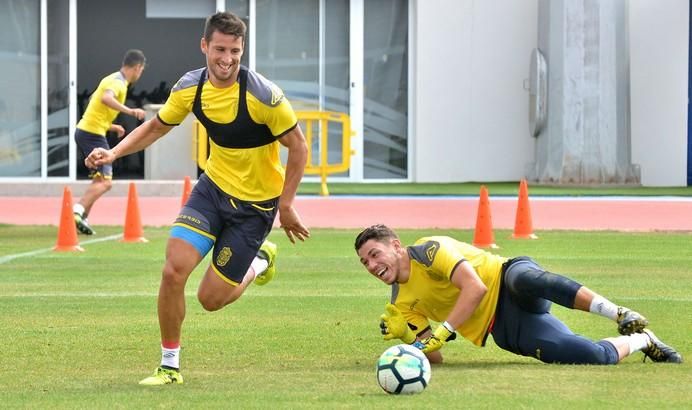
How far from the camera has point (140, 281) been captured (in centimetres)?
1352

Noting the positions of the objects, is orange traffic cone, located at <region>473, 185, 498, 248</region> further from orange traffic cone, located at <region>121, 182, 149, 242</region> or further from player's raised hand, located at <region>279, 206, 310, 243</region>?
player's raised hand, located at <region>279, 206, 310, 243</region>

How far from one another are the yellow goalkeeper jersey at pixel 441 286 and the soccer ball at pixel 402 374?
106 cm

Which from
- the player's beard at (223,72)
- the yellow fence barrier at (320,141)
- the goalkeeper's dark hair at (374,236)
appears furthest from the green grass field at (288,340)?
the yellow fence barrier at (320,141)

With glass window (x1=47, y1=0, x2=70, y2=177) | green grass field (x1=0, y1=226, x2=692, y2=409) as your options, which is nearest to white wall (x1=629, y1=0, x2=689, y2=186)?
glass window (x1=47, y1=0, x2=70, y2=177)

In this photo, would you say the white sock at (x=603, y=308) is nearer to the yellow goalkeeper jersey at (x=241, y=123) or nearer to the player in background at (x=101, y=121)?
the yellow goalkeeper jersey at (x=241, y=123)

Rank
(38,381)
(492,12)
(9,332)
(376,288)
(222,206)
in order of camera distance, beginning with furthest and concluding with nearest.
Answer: (492,12)
(376,288)
(9,332)
(222,206)
(38,381)

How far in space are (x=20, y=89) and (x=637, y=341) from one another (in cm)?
2707

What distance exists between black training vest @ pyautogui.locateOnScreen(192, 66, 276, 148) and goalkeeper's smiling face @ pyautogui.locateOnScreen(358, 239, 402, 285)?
2.86 feet

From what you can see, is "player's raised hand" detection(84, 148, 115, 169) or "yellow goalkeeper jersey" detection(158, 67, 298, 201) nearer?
"yellow goalkeeper jersey" detection(158, 67, 298, 201)

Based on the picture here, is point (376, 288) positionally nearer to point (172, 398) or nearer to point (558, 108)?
point (172, 398)

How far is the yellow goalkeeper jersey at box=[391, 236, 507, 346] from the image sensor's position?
8.19m

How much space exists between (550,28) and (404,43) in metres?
3.95

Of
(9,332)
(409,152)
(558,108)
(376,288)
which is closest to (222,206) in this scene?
(9,332)

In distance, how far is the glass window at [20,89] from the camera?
1321 inches
